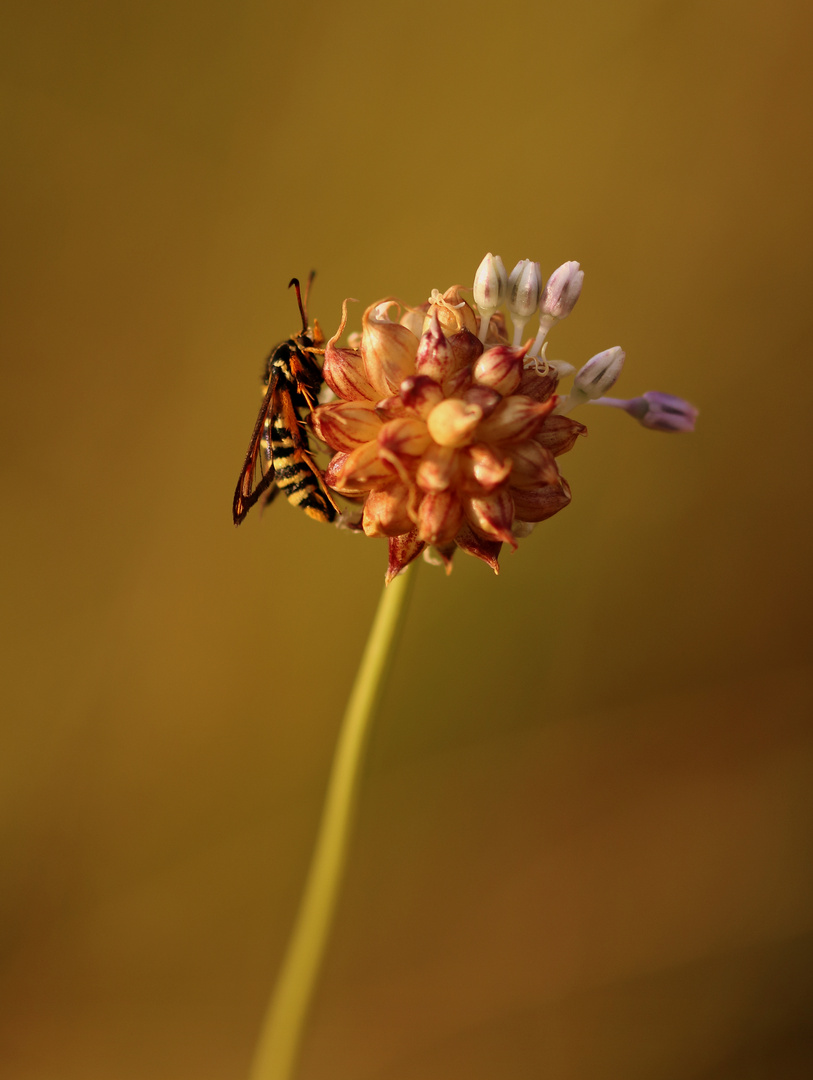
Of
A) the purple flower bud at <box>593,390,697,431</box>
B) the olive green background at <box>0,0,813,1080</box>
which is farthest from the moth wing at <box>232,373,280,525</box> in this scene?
the olive green background at <box>0,0,813,1080</box>

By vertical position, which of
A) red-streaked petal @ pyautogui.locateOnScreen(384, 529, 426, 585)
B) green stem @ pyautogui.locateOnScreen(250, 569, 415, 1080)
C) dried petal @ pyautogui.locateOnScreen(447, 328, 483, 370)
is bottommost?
green stem @ pyautogui.locateOnScreen(250, 569, 415, 1080)

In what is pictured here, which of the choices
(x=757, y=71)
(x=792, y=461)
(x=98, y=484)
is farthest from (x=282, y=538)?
(x=757, y=71)

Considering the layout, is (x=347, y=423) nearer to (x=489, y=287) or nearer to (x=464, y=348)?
(x=464, y=348)

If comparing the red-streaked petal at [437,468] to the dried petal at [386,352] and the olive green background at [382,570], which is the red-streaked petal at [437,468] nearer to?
the dried petal at [386,352]

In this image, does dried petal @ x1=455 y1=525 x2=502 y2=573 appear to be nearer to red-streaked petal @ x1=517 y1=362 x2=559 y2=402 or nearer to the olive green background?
red-streaked petal @ x1=517 y1=362 x2=559 y2=402

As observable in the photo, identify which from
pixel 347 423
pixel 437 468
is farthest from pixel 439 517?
pixel 347 423

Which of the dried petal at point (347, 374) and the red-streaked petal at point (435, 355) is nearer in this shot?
the red-streaked petal at point (435, 355)

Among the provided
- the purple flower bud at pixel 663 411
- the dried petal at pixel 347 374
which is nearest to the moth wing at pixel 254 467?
the dried petal at pixel 347 374
